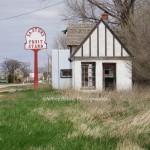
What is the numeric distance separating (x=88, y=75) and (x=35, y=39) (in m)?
6.29

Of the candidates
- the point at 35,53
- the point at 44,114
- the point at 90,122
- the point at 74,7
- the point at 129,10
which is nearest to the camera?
the point at 90,122

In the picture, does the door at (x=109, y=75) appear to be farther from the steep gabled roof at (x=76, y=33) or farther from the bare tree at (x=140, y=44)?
the steep gabled roof at (x=76, y=33)

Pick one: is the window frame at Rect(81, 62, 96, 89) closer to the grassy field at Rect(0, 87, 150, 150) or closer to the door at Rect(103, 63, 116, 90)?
the door at Rect(103, 63, 116, 90)

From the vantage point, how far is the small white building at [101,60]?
31.3 meters

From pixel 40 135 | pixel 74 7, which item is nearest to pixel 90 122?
pixel 40 135

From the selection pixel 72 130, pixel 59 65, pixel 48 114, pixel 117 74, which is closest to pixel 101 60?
pixel 117 74

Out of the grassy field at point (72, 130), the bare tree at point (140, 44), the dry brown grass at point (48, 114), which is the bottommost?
the grassy field at point (72, 130)

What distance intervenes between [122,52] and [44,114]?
18521 mm

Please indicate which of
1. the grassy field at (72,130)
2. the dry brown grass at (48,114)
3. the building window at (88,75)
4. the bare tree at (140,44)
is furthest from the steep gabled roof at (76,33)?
the grassy field at (72,130)

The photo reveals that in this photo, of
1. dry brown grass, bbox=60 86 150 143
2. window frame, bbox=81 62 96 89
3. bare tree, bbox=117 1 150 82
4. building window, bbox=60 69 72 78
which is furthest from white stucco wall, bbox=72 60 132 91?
dry brown grass, bbox=60 86 150 143

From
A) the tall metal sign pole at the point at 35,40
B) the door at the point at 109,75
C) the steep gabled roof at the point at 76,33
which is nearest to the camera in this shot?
the tall metal sign pole at the point at 35,40

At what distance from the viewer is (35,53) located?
26922mm

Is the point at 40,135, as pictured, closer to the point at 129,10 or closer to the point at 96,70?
the point at 96,70

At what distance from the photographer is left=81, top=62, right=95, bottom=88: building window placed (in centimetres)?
3195
